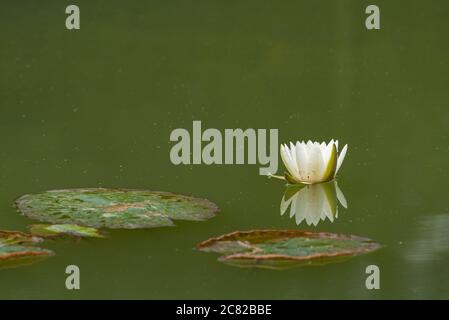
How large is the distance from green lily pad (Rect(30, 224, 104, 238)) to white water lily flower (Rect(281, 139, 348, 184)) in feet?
2.25

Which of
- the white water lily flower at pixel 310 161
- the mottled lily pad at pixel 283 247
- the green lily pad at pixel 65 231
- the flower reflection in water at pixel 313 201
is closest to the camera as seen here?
the mottled lily pad at pixel 283 247

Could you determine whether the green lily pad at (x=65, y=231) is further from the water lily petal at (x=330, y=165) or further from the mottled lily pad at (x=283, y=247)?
the water lily petal at (x=330, y=165)

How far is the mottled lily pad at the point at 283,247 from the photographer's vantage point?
1768 mm

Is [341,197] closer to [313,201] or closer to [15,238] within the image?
[313,201]

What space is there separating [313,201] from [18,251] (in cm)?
92

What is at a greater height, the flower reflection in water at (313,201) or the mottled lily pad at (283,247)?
the flower reflection in water at (313,201)

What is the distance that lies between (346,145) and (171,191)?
639 mm

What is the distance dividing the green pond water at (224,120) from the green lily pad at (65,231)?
24mm

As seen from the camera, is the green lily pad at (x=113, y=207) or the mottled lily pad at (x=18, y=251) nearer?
the mottled lily pad at (x=18, y=251)

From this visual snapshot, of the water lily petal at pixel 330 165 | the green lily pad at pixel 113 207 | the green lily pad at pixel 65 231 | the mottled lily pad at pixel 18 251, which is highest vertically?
the water lily petal at pixel 330 165

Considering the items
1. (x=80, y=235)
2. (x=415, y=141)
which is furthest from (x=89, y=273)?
(x=415, y=141)

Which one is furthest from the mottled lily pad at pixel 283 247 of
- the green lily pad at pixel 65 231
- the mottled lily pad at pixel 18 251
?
the mottled lily pad at pixel 18 251

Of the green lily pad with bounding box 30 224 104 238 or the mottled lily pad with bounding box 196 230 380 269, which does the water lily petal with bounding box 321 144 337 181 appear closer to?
the mottled lily pad with bounding box 196 230 380 269

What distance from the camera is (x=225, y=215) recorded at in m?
2.04
